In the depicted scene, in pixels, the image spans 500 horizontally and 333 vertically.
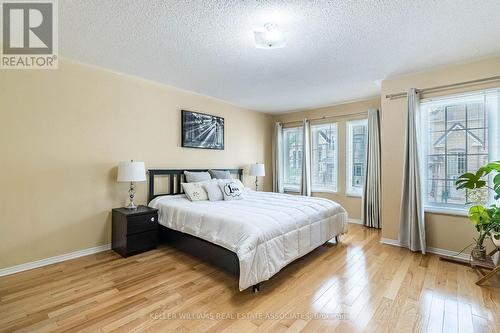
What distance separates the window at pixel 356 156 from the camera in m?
4.57

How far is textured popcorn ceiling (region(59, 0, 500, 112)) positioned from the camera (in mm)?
1856

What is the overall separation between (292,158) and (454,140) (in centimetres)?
313

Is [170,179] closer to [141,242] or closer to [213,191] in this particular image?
[213,191]

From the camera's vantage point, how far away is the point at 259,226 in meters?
2.19

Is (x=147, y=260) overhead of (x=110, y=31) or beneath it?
beneath

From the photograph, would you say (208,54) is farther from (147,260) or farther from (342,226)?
(342,226)

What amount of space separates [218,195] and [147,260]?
50.0 inches

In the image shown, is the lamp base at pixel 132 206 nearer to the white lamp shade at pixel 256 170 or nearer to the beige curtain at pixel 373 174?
the white lamp shade at pixel 256 170

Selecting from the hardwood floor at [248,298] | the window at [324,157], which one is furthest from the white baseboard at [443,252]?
the window at [324,157]

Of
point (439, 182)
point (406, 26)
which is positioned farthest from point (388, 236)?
point (406, 26)

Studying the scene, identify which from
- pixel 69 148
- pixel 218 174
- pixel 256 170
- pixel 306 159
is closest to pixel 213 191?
pixel 218 174

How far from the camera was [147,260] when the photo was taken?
2.79 m

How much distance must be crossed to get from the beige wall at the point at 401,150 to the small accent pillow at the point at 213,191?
2.49 meters

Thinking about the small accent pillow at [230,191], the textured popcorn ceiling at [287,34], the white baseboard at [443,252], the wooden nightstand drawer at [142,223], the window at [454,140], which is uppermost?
the textured popcorn ceiling at [287,34]
